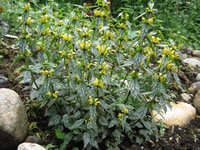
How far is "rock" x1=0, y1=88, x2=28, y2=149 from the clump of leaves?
0.27m

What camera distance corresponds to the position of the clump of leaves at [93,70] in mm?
1882

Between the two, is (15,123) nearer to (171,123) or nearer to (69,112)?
(69,112)

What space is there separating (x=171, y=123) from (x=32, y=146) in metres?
1.92

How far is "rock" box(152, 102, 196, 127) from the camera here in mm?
2969

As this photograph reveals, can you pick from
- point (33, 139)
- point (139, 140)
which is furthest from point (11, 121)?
point (139, 140)

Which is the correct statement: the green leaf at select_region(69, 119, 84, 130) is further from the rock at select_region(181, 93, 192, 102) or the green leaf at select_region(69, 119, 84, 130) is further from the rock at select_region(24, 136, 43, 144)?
the rock at select_region(181, 93, 192, 102)

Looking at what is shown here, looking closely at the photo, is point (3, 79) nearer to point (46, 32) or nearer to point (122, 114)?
point (46, 32)

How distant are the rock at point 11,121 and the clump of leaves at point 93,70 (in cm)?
27

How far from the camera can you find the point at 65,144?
219 cm

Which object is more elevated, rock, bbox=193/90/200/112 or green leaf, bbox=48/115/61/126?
green leaf, bbox=48/115/61/126

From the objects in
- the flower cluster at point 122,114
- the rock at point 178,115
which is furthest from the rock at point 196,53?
the flower cluster at point 122,114

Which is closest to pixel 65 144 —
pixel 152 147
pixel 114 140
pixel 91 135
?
pixel 91 135

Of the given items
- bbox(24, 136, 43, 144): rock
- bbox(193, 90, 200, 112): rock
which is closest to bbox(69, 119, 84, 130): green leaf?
bbox(24, 136, 43, 144): rock

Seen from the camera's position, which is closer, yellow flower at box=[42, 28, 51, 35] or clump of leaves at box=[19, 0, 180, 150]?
clump of leaves at box=[19, 0, 180, 150]
